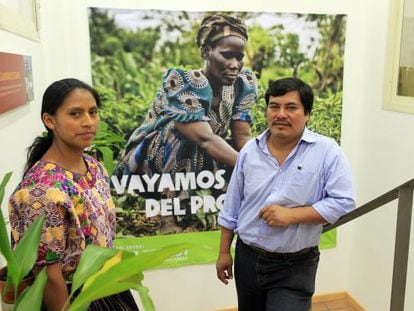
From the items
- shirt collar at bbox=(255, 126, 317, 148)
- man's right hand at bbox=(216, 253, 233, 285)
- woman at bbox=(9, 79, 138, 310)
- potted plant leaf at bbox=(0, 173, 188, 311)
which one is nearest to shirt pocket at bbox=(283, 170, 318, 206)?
shirt collar at bbox=(255, 126, 317, 148)

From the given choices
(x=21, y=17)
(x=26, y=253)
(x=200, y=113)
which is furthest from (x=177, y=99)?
(x=26, y=253)

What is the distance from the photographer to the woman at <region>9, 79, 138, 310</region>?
1.01 m

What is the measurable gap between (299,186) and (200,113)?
115 cm

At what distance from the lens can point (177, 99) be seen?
2523 millimetres

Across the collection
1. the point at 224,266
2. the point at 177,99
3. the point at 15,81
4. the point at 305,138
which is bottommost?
the point at 224,266

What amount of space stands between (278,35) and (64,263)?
213 centimetres

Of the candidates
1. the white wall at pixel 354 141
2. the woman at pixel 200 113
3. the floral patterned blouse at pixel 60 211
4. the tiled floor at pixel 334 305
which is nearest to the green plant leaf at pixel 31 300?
the floral patterned blouse at pixel 60 211

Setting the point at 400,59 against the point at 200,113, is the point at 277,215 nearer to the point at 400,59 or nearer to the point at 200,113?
the point at 200,113

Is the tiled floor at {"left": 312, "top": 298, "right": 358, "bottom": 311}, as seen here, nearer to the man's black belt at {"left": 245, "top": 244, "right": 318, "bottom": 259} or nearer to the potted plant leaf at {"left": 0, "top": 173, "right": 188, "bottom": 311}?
the man's black belt at {"left": 245, "top": 244, "right": 318, "bottom": 259}

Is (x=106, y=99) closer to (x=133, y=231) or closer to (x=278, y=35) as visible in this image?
(x=133, y=231)

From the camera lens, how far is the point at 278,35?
2.65 meters

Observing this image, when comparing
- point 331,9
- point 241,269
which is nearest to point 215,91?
point 331,9

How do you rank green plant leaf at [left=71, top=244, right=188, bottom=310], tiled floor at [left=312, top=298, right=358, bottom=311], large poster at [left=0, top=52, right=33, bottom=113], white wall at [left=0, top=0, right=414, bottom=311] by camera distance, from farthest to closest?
tiled floor at [left=312, top=298, right=358, bottom=311], white wall at [left=0, top=0, right=414, bottom=311], large poster at [left=0, top=52, right=33, bottom=113], green plant leaf at [left=71, top=244, right=188, bottom=310]

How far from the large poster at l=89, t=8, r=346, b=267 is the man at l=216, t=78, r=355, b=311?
0.96 meters
